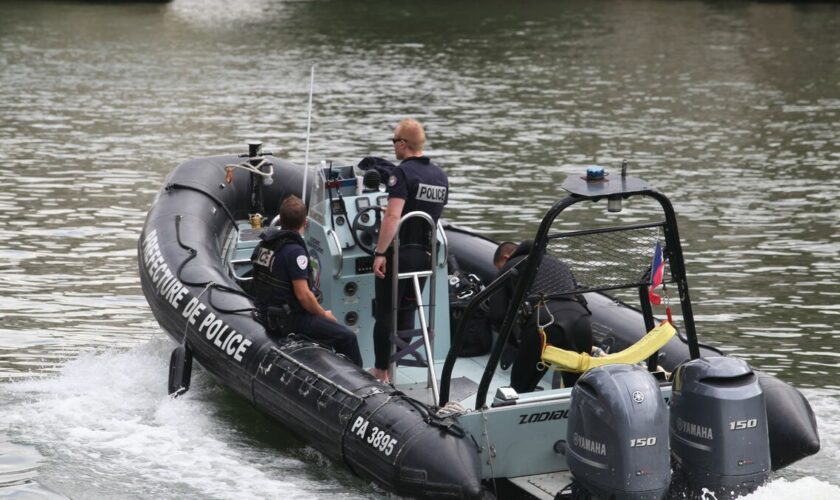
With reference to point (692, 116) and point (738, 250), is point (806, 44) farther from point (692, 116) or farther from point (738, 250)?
point (738, 250)

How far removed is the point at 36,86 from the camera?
2173 centimetres

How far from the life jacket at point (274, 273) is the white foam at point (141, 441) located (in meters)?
0.82

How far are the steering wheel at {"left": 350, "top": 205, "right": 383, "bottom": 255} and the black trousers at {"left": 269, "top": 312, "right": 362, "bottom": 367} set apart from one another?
0.62 m

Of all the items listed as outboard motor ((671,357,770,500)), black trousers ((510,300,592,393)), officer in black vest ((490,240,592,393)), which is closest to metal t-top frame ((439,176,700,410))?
officer in black vest ((490,240,592,393))

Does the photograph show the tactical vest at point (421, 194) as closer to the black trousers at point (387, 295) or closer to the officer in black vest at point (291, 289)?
the black trousers at point (387, 295)

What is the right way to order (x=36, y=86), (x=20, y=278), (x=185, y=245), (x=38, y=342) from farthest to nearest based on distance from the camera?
1. (x=36, y=86)
2. (x=20, y=278)
3. (x=38, y=342)
4. (x=185, y=245)

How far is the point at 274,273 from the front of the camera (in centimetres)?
713

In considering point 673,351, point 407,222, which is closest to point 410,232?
point 407,222

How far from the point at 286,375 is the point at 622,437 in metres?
2.17

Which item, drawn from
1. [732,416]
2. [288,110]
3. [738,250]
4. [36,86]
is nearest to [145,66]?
[36,86]

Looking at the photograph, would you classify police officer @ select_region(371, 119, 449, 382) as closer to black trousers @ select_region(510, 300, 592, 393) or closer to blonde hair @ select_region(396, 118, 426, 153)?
blonde hair @ select_region(396, 118, 426, 153)

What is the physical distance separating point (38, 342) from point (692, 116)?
12177mm

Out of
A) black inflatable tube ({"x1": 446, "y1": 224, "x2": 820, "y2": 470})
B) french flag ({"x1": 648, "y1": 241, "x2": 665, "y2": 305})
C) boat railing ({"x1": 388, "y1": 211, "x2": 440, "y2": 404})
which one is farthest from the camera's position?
boat railing ({"x1": 388, "y1": 211, "x2": 440, "y2": 404})

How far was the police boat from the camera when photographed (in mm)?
5652
